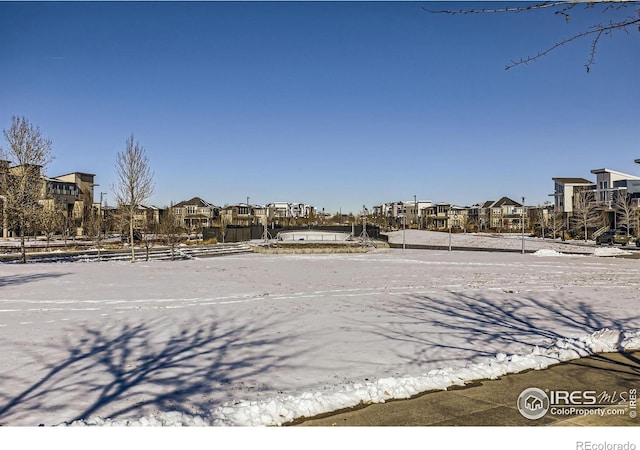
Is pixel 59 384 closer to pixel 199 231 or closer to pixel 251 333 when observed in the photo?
pixel 251 333

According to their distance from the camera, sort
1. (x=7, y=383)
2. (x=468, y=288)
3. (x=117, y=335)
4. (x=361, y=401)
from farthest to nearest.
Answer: (x=468, y=288) < (x=117, y=335) < (x=7, y=383) < (x=361, y=401)

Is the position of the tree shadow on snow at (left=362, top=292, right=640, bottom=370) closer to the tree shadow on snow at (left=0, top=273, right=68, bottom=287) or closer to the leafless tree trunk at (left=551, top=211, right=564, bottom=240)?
the tree shadow on snow at (left=0, top=273, right=68, bottom=287)

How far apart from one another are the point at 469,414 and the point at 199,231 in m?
70.8

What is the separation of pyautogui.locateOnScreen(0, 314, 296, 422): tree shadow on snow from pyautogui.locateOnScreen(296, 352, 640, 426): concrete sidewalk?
2.17 meters

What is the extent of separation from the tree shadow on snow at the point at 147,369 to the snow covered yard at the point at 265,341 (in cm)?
3

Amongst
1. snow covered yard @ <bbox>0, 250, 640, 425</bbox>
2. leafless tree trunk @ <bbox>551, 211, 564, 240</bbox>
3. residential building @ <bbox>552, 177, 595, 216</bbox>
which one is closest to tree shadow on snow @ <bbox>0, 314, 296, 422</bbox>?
snow covered yard @ <bbox>0, 250, 640, 425</bbox>

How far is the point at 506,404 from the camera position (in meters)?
5.62

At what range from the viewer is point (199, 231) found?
73.1 meters

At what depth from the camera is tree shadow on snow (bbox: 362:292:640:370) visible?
862 centimetres

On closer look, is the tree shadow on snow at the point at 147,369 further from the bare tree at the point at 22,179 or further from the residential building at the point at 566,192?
the residential building at the point at 566,192

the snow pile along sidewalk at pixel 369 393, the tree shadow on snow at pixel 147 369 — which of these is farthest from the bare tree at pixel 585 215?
the tree shadow on snow at pixel 147 369

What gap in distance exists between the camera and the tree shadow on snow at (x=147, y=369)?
237 inches

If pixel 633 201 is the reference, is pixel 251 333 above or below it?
below
